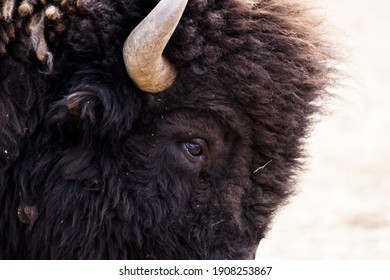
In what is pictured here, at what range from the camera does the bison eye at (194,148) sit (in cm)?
452

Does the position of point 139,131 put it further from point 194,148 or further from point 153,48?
point 153,48

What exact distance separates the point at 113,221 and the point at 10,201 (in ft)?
1.78

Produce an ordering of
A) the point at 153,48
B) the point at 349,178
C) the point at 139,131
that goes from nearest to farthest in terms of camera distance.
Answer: the point at 153,48 → the point at 139,131 → the point at 349,178

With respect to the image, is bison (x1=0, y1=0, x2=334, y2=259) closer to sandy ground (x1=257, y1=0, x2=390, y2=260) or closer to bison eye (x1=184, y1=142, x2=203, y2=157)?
bison eye (x1=184, y1=142, x2=203, y2=157)

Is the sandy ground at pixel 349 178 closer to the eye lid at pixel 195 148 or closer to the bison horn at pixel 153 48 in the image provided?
the eye lid at pixel 195 148

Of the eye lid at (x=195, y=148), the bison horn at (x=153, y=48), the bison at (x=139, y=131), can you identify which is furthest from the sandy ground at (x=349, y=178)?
the bison horn at (x=153, y=48)

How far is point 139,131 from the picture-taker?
4.50 m

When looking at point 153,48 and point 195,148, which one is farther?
point 195,148

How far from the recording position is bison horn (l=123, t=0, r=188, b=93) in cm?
414

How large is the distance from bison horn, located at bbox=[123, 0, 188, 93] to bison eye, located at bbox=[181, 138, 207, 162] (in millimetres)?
318

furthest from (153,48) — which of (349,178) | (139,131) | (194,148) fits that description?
(349,178)

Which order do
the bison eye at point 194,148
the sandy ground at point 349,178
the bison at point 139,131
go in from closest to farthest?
the bison at point 139,131, the bison eye at point 194,148, the sandy ground at point 349,178

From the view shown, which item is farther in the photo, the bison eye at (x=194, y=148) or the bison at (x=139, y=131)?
the bison eye at (x=194, y=148)

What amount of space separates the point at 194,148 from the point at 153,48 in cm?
61
